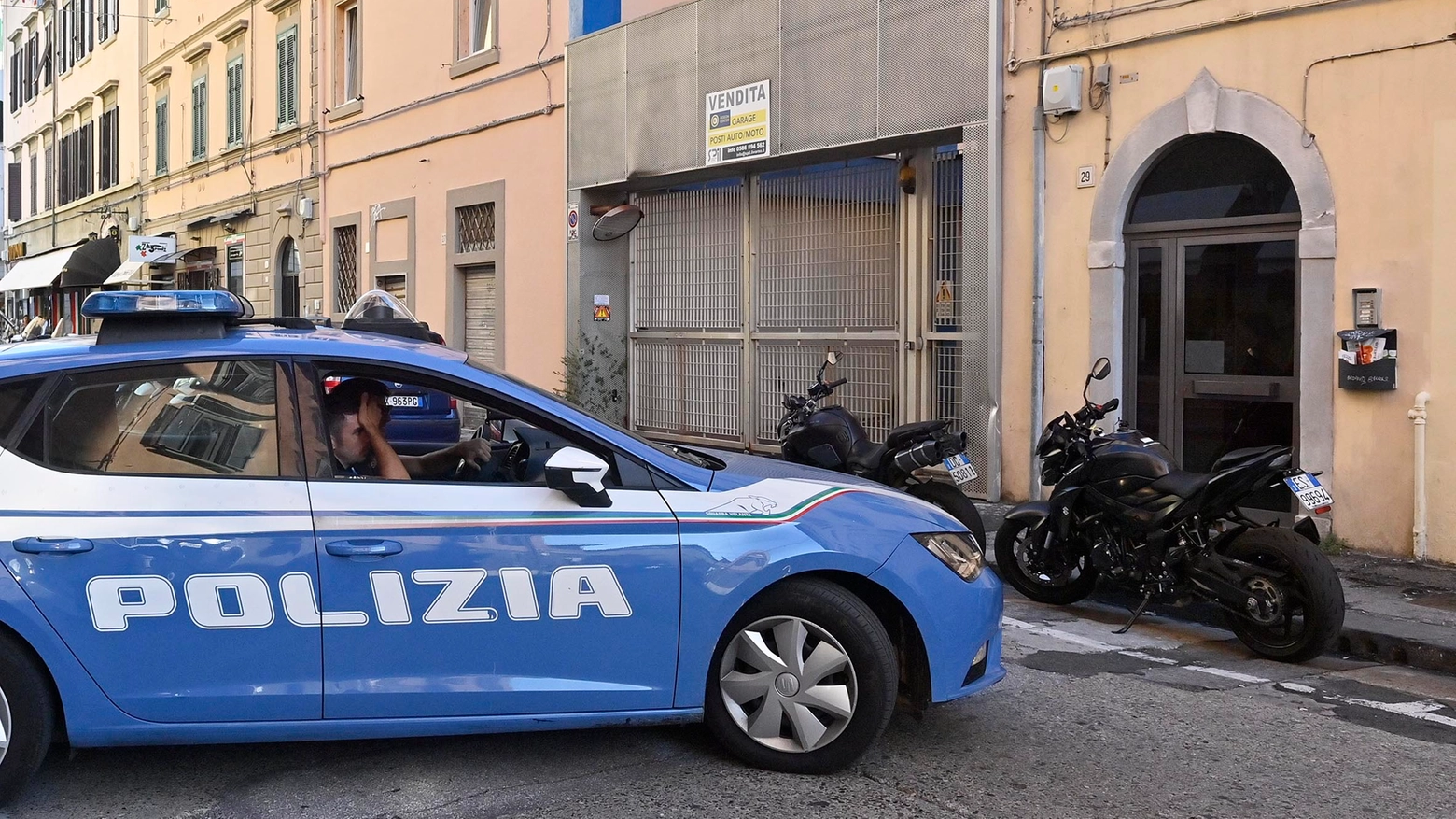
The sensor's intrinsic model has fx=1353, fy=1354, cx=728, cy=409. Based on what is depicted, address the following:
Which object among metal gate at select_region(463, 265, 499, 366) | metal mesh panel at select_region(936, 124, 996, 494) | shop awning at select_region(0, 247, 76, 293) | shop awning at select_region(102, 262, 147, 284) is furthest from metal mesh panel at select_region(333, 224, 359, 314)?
shop awning at select_region(0, 247, 76, 293)

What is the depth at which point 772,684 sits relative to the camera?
14.0 feet

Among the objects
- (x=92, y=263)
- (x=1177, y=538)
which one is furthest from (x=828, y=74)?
(x=92, y=263)

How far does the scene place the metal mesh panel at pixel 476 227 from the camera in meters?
17.5

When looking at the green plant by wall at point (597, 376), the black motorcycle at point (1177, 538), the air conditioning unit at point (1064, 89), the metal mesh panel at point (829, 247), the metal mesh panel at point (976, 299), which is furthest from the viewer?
the green plant by wall at point (597, 376)

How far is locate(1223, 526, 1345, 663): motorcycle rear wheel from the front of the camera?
5.85 m

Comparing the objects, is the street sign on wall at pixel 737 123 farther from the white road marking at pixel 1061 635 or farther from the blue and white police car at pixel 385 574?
the blue and white police car at pixel 385 574

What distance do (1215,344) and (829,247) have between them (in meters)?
4.09

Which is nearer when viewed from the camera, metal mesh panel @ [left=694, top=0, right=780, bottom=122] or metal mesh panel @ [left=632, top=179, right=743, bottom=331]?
metal mesh panel @ [left=694, top=0, right=780, bottom=122]

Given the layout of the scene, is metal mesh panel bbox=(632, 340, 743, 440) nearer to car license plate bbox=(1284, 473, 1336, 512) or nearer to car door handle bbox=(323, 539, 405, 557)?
car license plate bbox=(1284, 473, 1336, 512)

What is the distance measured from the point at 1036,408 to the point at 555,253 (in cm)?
731

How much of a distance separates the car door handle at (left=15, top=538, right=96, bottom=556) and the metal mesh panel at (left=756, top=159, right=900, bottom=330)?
8743 millimetres

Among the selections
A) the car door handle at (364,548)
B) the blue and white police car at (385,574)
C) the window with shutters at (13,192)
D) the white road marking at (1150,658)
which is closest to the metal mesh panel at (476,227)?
the white road marking at (1150,658)

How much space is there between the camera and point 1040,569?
24.1 feet

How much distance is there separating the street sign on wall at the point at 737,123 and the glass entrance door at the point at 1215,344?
420 centimetres
